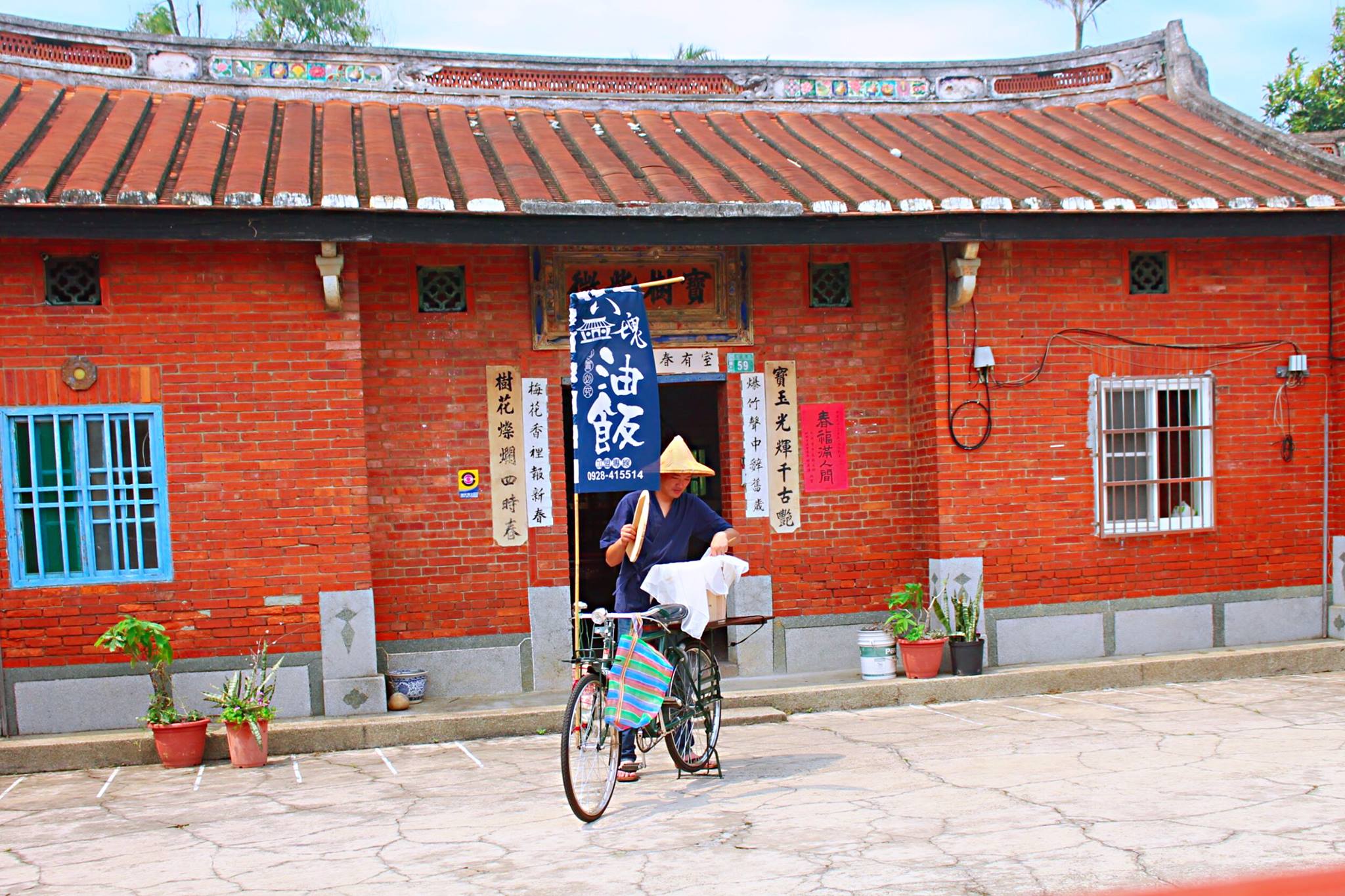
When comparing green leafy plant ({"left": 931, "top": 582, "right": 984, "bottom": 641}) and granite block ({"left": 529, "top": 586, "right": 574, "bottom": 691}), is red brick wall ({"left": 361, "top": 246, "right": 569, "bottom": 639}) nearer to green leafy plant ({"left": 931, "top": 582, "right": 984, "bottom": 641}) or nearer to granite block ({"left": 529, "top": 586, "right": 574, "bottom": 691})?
granite block ({"left": 529, "top": 586, "right": 574, "bottom": 691})

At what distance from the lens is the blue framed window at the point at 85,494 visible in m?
8.27

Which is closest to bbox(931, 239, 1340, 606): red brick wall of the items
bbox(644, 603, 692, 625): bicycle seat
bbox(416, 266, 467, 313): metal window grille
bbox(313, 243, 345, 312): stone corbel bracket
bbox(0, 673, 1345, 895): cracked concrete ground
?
bbox(0, 673, 1345, 895): cracked concrete ground

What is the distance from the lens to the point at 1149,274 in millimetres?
10266

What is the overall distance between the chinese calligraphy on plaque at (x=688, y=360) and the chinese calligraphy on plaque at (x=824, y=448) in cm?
84

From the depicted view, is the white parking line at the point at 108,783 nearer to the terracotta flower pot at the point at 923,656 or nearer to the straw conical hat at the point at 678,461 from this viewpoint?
the straw conical hat at the point at 678,461

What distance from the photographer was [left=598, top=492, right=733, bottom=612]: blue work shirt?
21.9 ft

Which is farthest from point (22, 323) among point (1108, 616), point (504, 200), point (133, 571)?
point (1108, 616)

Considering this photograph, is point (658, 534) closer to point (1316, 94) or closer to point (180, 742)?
point (180, 742)

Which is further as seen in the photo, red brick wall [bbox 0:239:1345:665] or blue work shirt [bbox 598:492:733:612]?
red brick wall [bbox 0:239:1345:665]

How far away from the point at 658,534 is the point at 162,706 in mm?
3616

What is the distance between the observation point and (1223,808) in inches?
218

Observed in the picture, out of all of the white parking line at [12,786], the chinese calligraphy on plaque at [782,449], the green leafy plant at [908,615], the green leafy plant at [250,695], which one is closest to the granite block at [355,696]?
the green leafy plant at [250,695]

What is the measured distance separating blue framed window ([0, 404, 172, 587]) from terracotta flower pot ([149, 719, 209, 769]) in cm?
118

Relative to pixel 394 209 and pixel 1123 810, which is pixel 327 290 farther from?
pixel 1123 810
